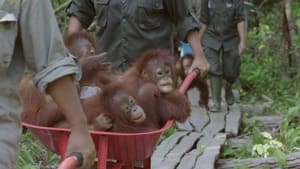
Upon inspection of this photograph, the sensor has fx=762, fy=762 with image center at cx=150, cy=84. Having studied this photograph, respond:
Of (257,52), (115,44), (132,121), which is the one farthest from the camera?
(257,52)

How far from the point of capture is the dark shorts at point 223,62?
988 cm

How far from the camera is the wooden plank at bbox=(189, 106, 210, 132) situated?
8552 mm

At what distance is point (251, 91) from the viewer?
42.5 ft

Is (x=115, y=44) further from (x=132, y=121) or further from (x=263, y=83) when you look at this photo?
(x=263, y=83)

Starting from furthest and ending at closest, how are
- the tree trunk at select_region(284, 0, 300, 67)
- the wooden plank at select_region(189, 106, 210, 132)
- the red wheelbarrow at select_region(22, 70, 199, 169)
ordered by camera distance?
the tree trunk at select_region(284, 0, 300, 67) < the wooden plank at select_region(189, 106, 210, 132) < the red wheelbarrow at select_region(22, 70, 199, 169)

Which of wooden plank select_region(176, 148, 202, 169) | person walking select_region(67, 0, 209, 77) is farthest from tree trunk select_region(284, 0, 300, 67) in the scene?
person walking select_region(67, 0, 209, 77)

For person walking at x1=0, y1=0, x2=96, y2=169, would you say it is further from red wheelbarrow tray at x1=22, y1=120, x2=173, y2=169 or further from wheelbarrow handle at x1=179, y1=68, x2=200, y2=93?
wheelbarrow handle at x1=179, y1=68, x2=200, y2=93

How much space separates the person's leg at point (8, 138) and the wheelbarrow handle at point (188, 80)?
177 cm

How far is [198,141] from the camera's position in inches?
298

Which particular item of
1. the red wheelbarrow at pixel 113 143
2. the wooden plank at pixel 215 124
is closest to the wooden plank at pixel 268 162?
the wooden plank at pixel 215 124

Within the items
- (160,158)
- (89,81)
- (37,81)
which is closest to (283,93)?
(160,158)

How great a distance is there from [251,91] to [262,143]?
580 cm

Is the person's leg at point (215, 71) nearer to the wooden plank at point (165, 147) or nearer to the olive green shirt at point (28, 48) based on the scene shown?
the wooden plank at point (165, 147)

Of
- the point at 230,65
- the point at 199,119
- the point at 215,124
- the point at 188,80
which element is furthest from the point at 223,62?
the point at 188,80
